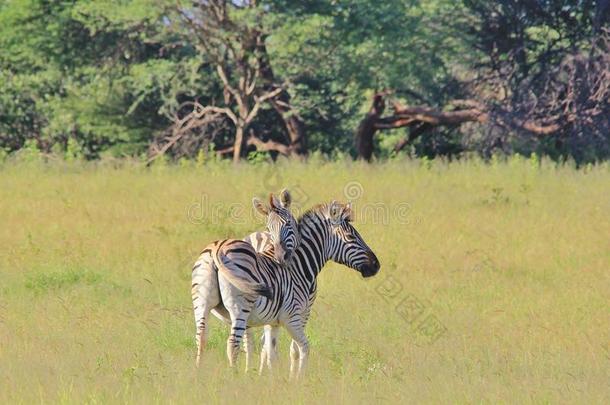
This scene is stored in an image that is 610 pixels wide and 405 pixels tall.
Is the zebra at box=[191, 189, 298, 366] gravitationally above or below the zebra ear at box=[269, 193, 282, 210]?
below

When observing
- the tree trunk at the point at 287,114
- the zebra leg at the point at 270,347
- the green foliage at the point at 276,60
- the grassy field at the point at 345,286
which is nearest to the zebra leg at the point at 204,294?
the grassy field at the point at 345,286

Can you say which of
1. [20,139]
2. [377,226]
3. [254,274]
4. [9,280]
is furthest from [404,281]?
[20,139]

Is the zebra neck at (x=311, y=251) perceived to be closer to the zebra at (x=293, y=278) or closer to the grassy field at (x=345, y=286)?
the zebra at (x=293, y=278)

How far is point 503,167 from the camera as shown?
22.0 meters

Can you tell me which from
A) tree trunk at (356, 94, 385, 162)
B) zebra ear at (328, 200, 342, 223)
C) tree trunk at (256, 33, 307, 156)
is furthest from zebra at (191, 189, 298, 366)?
tree trunk at (356, 94, 385, 162)

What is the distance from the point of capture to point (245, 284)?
830 centimetres

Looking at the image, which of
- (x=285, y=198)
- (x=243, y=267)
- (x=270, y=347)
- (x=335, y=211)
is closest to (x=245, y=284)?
(x=243, y=267)

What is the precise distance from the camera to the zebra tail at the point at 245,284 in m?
8.30

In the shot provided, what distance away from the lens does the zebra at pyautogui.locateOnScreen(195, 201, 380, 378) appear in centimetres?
842

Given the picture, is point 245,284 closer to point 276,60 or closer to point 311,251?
point 311,251

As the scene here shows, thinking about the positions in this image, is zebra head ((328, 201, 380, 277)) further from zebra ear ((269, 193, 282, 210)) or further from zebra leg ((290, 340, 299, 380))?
zebra leg ((290, 340, 299, 380))

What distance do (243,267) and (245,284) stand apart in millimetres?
199

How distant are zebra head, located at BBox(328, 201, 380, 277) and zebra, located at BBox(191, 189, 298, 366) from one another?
344mm

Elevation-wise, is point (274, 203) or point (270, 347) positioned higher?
point (274, 203)
